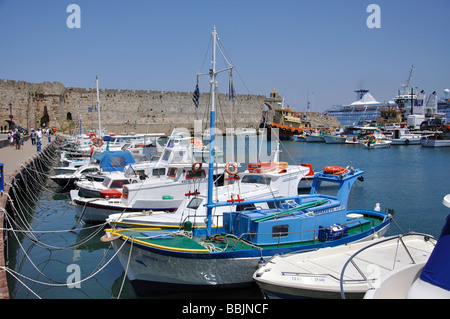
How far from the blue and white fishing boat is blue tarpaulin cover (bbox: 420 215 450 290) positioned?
15.1 ft

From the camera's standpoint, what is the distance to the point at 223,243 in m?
9.82

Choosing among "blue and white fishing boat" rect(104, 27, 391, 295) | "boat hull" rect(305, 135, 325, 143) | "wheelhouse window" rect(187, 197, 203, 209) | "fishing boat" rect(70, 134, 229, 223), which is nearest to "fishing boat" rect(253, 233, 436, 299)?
"blue and white fishing boat" rect(104, 27, 391, 295)

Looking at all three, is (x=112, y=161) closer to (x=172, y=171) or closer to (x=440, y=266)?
(x=172, y=171)

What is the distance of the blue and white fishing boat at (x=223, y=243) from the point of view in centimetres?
915

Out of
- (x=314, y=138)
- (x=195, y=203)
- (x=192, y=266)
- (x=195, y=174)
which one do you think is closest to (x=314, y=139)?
(x=314, y=138)

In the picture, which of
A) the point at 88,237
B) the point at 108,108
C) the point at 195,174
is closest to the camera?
the point at 88,237

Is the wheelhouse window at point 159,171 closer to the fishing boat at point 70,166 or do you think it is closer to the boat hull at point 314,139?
the fishing boat at point 70,166

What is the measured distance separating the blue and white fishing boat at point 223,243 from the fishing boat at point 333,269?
2.81ft

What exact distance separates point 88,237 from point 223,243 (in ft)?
22.0

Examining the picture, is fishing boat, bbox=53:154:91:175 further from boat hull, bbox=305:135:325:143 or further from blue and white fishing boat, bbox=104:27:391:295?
boat hull, bbox=305:135:325:143

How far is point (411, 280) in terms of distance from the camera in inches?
223

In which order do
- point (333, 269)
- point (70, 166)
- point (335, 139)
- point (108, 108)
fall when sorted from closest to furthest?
point (333, 269) < point (70, 166) < point (108, 108) < point (335, 139)

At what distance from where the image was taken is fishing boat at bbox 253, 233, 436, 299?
7.27 m
